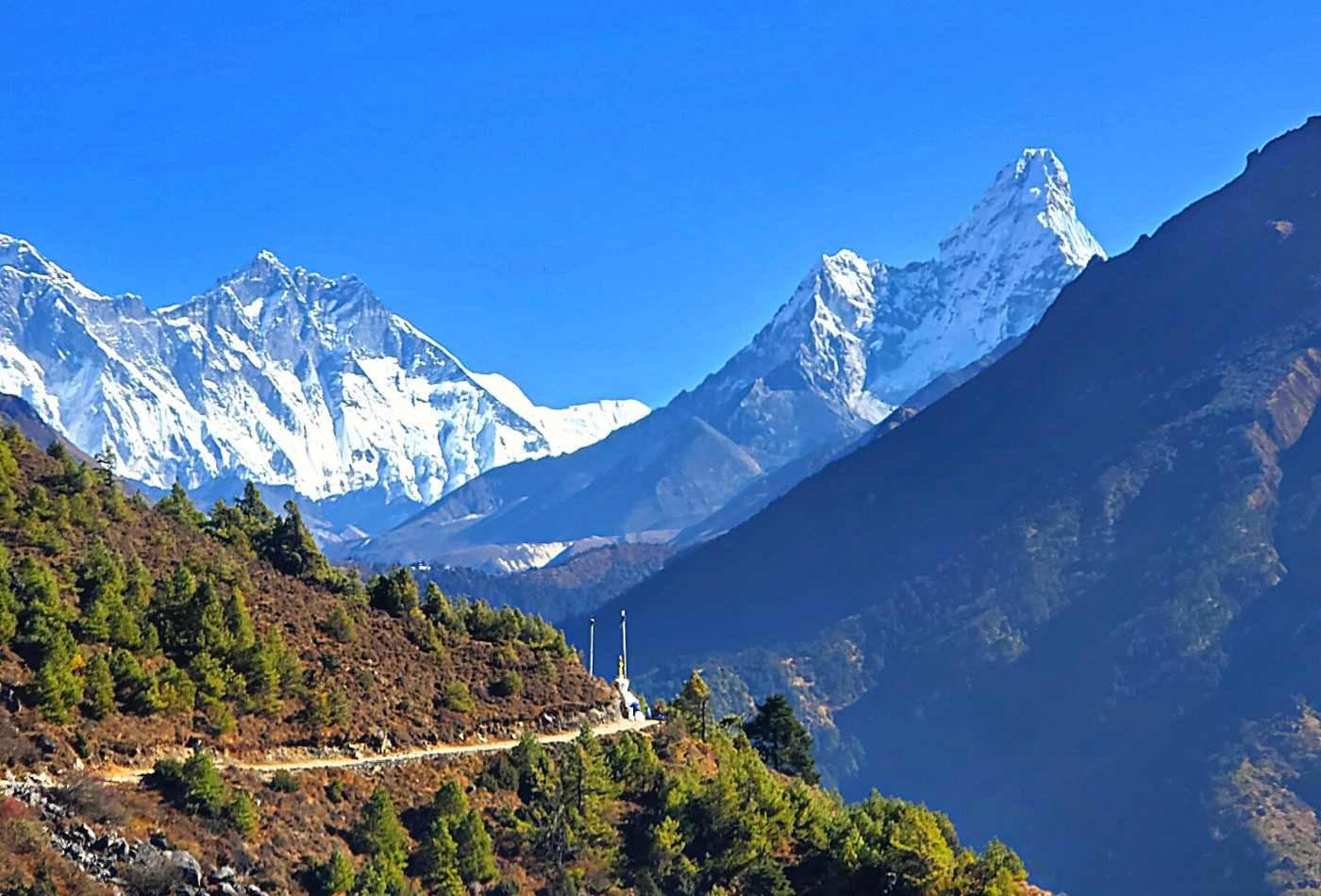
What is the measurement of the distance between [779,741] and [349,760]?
47436 millimetres

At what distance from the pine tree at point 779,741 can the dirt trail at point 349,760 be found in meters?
24.1

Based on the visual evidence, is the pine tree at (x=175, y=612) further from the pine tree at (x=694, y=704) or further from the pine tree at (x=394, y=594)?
the pine tree at (x=694, y=704)

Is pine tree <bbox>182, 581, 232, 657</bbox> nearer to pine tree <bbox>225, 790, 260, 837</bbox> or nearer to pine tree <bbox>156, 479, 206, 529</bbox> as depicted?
pine tree <bbox>225, 790, 260, 837</bbox>

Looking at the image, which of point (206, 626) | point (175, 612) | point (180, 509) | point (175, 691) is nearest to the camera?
point (175, 691)

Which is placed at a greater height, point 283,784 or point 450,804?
point 283,784

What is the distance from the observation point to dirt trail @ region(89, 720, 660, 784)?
61531mm

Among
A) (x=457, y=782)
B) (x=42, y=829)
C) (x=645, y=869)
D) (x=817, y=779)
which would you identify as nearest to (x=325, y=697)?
(x=457, y=782)

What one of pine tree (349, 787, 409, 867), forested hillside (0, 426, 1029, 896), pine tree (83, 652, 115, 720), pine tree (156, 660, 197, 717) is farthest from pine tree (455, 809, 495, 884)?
pine tree (83, 652, 115, 720)

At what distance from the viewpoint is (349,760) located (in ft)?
240

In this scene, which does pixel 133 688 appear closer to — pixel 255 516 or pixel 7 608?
pixel 7 608

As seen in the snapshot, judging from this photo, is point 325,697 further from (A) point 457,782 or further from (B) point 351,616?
(B) point 351,616

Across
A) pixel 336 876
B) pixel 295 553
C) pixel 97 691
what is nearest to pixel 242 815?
pixel 336 876

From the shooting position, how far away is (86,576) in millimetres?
74438

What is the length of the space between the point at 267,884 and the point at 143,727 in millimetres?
11084
